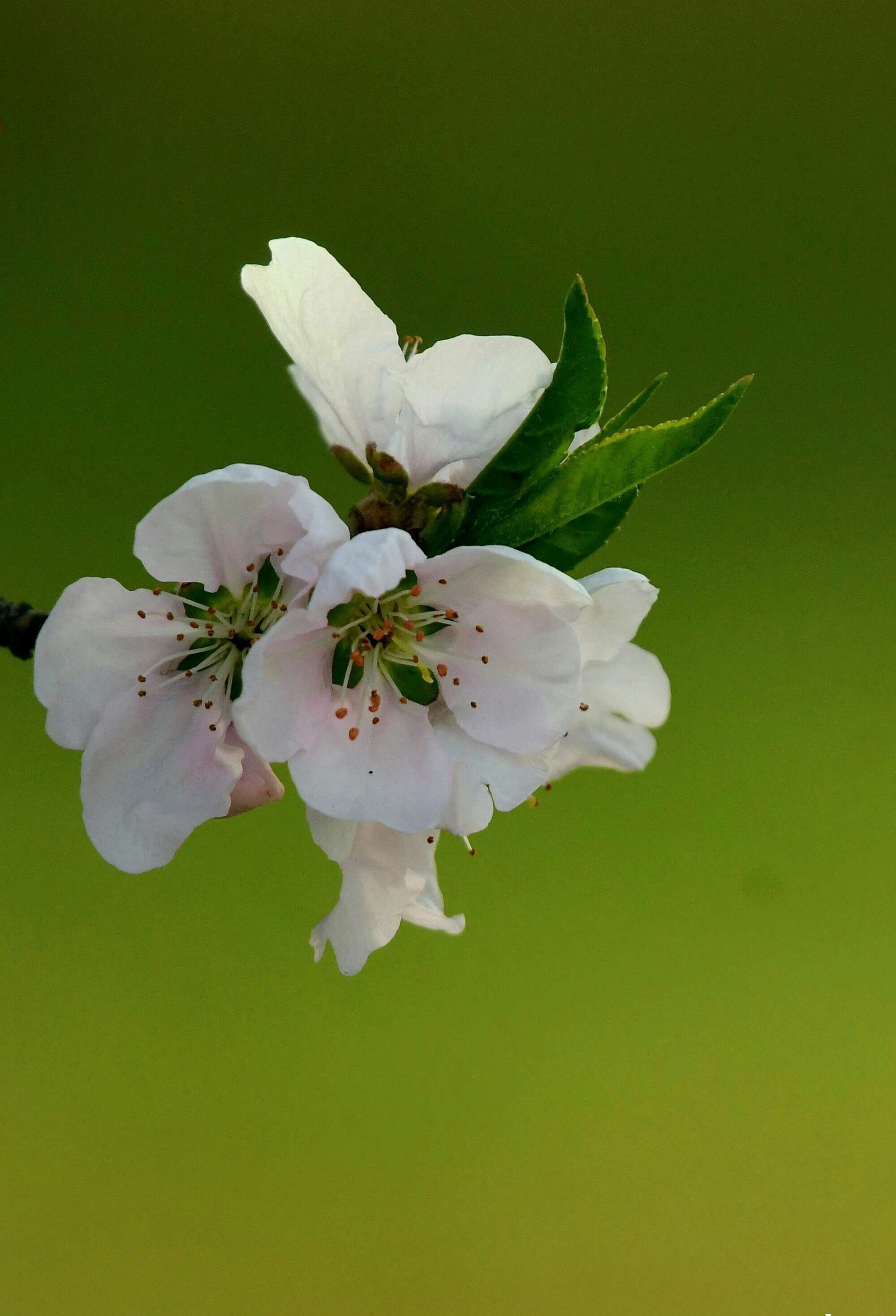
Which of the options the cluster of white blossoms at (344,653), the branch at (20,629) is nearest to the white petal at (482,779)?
the cluster of white blossoms at (344,653)

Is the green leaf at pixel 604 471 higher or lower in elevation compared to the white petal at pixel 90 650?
higher

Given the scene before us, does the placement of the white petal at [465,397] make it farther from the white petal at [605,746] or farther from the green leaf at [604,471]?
the white petal at [605,746]

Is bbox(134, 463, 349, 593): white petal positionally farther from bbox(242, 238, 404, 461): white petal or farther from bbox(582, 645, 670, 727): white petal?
bbox(582, 645, 670, 727): white petal

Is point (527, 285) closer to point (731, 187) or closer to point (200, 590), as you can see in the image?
point (731, 187)

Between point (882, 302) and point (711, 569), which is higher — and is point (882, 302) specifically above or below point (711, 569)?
above

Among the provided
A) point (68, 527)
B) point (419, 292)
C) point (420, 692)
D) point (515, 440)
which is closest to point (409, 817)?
point (420, 692)
